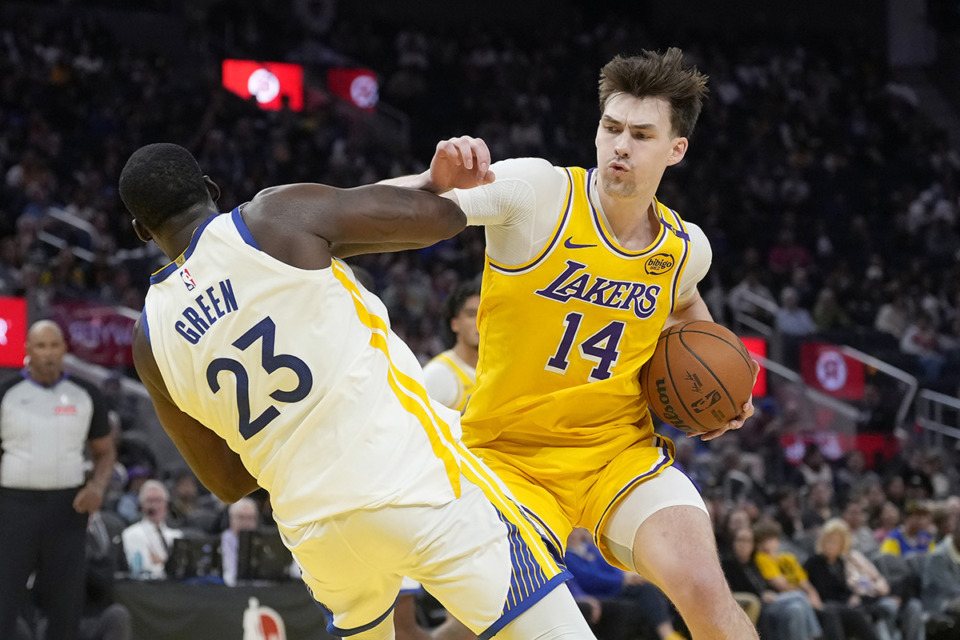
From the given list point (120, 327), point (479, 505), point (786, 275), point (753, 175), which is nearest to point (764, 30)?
point (753, 175)

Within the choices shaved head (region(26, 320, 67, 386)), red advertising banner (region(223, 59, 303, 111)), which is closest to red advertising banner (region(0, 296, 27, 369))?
shaved head (region(26, 320, 67, 386))

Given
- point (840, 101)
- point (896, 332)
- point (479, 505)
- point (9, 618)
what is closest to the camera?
point (479, 505)

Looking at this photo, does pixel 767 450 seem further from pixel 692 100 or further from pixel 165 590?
pixel 692 100

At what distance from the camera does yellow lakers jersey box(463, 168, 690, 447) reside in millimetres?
3865

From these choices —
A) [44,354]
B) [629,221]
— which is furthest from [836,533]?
[629,221]

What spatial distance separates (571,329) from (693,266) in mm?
534

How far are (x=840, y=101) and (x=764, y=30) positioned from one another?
268 centimetres

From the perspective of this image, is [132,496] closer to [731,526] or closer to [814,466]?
[731,526]

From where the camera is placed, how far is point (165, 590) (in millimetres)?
6816

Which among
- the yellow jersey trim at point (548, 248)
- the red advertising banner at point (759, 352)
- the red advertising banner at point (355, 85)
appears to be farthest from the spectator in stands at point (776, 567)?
the red advertising banner at point (355, 85)

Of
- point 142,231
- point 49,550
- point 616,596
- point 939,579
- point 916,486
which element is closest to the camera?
point 142,231

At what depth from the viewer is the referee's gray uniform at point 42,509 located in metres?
6.26

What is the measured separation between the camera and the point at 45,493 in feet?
21.1

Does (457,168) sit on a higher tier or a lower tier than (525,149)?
higher
